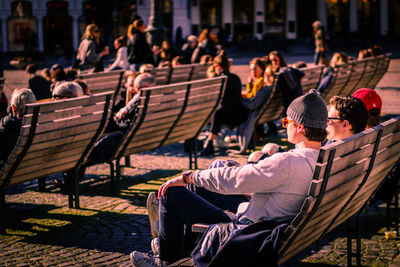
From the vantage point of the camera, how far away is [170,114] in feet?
25.3

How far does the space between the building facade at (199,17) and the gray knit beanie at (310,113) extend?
43.3m

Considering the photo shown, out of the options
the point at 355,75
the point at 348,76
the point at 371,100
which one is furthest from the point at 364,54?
the point at 371,100

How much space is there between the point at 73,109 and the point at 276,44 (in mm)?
33233

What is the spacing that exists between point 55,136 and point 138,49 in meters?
8.46

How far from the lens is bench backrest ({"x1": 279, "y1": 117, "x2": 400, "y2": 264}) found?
3930 mm

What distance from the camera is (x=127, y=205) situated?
7.05 metres

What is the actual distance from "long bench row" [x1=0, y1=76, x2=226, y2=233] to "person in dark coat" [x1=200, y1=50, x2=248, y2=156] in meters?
1.10

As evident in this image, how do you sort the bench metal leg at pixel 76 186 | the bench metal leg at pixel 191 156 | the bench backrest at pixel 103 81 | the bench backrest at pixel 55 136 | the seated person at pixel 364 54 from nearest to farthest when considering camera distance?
the bench backrest at pixel 55 136, the bench metal leg at pixel 76 186, the bench metal leg at pixel 191 156, the bench backrest at pixel 103 81, the seated person at pixel 364 54

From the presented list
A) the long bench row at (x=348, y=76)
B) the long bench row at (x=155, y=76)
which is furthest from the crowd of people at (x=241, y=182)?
the long bench row at (x=348, y=76)

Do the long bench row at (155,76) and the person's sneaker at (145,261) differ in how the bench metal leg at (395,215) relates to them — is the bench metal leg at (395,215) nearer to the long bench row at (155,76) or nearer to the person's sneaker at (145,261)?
the person's sneaker at (145,261)

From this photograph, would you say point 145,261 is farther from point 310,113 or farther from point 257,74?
point 257,74

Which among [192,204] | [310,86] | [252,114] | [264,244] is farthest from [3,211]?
[310,86]

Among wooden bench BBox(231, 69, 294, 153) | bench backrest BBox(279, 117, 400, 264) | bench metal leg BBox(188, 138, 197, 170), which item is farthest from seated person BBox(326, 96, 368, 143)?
wooden bench BBox(231, 69, 294, 153)

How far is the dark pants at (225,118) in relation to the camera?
384 inches
